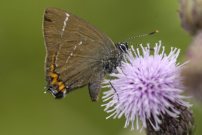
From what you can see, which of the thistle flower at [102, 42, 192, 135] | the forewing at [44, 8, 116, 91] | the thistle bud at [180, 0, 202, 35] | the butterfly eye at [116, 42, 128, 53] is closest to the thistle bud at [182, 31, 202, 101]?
the thistle bud at [180, 0, 202, 35]

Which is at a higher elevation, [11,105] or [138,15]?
[138,15]

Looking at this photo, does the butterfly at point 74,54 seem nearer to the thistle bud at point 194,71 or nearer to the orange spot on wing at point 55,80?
the orange spot on wing at point 55,80

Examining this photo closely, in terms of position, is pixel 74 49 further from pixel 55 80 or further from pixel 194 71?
pixel 194 71

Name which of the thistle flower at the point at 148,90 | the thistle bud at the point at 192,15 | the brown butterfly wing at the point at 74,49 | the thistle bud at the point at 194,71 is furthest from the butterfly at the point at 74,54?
the thistle bud at the point at 194,71

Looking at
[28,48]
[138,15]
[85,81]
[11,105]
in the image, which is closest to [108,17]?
[138,15]

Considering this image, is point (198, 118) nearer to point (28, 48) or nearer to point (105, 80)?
point (105, 80)

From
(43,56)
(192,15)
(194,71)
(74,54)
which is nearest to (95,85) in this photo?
(74,54)

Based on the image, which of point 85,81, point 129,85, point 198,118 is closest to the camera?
point 129,85
